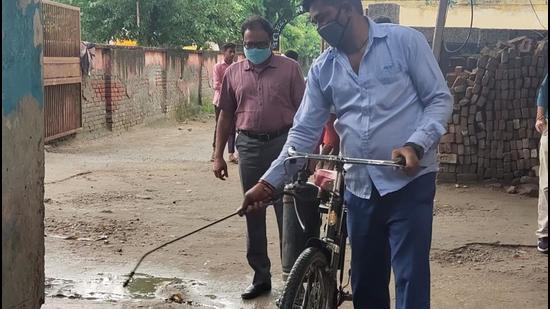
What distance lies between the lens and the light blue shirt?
331 centimetres

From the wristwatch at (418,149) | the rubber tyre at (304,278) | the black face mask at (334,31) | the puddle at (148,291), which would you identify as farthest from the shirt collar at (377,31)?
the puddle at (148,291)

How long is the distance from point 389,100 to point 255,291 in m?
2.37

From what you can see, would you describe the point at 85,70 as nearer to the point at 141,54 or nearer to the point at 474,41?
the point at 141,54

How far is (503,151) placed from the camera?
9562 millimetres

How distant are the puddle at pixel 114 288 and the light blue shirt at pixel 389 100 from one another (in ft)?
7.92

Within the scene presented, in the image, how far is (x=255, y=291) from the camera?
17.3ft

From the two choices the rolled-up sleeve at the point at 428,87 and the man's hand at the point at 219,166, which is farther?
the man's hand at the point at 219,166

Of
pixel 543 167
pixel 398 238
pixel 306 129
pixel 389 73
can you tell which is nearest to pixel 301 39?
pixel 543 167

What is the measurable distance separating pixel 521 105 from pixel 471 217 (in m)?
2.18

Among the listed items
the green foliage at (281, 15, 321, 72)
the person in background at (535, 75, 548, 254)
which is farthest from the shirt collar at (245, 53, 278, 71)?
the green foliage at (281, 15, 321, 72)

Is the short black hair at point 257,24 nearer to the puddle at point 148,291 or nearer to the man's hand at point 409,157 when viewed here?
the puddle at point 148,291

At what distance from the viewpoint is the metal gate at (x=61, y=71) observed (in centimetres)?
1297

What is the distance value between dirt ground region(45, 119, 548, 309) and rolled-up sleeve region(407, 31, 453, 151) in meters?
2.15

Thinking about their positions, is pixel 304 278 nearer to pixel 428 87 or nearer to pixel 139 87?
pixel 428 87
